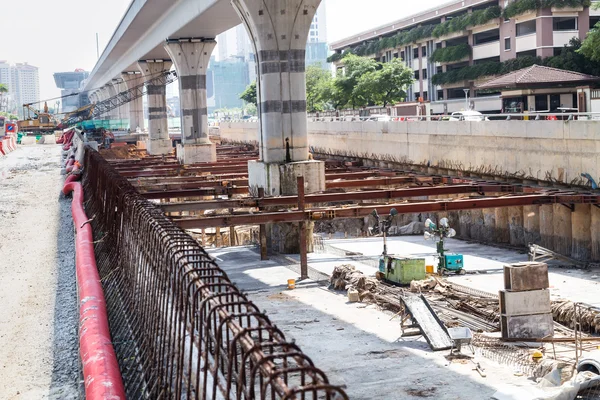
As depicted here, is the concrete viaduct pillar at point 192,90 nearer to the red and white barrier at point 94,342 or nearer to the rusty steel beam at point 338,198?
the rusty steel beam at point 338,198

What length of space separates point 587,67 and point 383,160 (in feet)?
69.8

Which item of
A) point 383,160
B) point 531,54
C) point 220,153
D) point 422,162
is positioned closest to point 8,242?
point 422,162

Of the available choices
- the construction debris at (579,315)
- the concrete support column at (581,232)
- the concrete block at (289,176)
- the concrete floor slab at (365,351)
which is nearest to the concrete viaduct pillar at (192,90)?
the concrete block at (289,176)

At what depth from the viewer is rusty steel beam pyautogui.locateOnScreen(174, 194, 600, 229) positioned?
24516 millimetres

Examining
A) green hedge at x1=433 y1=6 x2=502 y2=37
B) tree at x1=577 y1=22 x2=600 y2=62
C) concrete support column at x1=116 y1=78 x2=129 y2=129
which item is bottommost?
tree at x1=577 y1=22 x2=600 y2=62

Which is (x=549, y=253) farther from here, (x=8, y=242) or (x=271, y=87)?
(x=8, y=242)

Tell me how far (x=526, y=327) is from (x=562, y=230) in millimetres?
11401

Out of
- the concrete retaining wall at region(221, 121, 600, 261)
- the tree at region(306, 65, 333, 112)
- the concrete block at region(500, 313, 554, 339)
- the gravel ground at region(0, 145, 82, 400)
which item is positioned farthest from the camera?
the tree at region(306, 65, 333, 112)

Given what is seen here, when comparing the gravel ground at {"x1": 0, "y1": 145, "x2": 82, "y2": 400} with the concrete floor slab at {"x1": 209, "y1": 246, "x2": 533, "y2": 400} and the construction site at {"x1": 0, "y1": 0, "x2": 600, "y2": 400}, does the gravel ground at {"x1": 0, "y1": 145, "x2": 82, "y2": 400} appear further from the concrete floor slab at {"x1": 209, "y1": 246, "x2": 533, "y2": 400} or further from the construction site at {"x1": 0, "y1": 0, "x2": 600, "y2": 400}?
the concrete floor slab at {"x1": 209, "y1": 246, "x2": 533, "y2": 400}

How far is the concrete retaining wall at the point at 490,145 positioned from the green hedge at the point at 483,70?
19459mm

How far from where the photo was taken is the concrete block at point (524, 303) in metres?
17.2

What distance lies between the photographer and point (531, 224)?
29234mm

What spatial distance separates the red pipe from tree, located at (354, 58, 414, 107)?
64611 mm

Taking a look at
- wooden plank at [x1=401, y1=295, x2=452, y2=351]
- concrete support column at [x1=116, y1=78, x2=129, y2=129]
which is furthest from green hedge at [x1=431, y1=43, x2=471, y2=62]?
wooden plank at [x1=401, y1=295, x2=452, y2=351]
